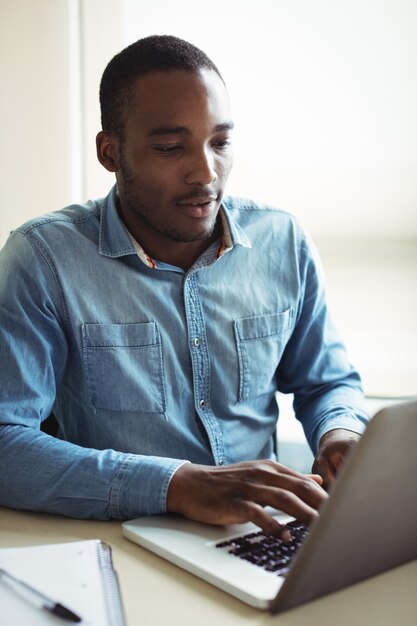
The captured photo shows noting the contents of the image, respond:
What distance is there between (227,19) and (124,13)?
367 millimetres

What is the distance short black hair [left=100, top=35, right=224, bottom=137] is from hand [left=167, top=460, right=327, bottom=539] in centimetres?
71

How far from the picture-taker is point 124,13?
2.51m

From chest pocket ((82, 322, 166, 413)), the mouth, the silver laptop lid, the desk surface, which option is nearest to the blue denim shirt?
chest pocket ((82, 322, 166, 413))

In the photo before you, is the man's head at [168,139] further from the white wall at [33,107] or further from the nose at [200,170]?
the white wall at [33,107]

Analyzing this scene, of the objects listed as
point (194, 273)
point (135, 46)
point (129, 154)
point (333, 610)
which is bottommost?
point (333, 610)

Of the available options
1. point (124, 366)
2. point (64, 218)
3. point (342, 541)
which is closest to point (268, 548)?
point (342, 541)

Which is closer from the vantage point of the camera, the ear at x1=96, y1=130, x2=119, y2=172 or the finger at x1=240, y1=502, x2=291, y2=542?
the finger at x1=240, y1=502, x2=291, y2=542

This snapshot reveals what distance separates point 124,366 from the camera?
53.0 inches

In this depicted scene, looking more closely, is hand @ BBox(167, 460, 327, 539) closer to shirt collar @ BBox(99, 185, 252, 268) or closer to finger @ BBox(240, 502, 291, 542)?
finger @ BBox(240, 502, 291, 542)

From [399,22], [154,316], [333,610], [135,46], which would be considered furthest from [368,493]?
[399,22]

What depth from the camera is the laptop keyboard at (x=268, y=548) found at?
32.8 inches

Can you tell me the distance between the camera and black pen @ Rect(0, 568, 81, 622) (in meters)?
0.72

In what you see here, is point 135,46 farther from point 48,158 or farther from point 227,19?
point 48,158

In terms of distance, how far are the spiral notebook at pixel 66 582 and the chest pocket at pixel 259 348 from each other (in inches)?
23.8
